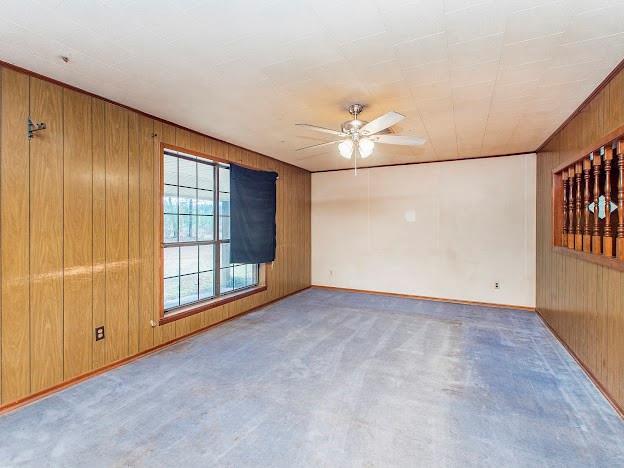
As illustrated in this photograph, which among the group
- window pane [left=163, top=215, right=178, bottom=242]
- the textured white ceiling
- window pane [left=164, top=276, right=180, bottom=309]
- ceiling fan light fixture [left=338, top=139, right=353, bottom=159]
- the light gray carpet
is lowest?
the light gray carpet

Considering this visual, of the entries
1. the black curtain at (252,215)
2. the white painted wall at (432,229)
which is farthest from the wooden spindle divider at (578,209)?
the black curtain at (252,215)

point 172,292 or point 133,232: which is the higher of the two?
point 133,232

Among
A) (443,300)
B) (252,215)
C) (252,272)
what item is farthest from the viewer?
(443,300)

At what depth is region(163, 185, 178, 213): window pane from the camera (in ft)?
12.3

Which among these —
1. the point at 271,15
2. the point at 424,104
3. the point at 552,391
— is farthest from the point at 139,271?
the point at 552,391

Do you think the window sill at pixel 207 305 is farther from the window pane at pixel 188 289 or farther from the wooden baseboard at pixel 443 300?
the wooden baseboard at pixel 443 300

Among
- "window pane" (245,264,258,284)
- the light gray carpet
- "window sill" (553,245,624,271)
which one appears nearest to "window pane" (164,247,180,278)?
the light gray carpet

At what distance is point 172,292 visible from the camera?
3877mm

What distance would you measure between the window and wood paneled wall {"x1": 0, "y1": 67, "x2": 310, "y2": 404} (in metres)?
0.31

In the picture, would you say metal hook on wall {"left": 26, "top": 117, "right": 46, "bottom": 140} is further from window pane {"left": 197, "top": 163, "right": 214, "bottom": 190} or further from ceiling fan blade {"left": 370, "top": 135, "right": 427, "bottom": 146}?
ceiling fan blade {"left": 370, "top": 135, "right": 427, "bottom": 146}

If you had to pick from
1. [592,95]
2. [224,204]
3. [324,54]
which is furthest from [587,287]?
[224,204]

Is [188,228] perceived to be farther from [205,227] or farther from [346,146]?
[346,146]

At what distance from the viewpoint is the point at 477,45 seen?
204 cm

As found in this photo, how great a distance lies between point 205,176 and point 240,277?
1.67 m
